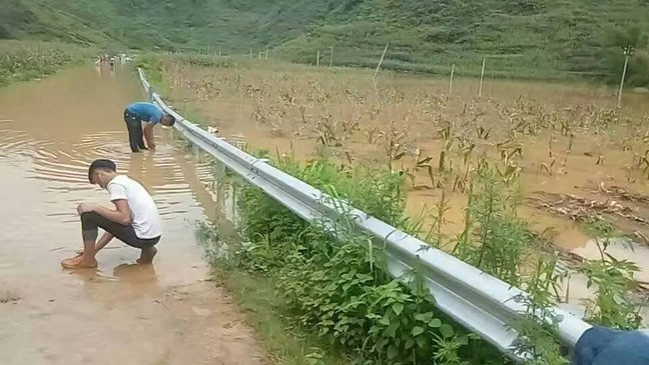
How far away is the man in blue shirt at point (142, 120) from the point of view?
495 inches

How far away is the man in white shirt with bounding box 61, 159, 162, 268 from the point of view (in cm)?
638

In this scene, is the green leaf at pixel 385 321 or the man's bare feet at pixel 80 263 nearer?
the green leaf at pixel 385 321

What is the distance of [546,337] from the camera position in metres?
3.09

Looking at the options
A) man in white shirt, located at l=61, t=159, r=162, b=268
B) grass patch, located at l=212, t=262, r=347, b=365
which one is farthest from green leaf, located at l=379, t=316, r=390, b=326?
man in white shirt, located at l=61, t=159, r=162, b=268

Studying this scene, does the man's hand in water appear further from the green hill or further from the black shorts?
the green hill

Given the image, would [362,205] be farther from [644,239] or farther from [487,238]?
[644,239]

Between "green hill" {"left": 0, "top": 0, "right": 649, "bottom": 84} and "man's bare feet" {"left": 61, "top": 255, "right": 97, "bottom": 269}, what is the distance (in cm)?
4297

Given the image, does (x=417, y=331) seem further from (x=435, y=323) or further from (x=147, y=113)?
(x=147, y=113)

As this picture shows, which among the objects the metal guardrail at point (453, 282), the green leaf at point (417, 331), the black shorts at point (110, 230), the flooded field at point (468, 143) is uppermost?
the metal guardrail at point (453, 282)

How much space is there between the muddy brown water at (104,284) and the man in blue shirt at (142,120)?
489mm

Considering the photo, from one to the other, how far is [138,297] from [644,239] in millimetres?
4811

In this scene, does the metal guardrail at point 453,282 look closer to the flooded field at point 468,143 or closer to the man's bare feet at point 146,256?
the flooded field at point 468,143

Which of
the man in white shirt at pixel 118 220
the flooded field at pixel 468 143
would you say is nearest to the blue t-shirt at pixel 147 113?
the flooded field at pixel 468 143

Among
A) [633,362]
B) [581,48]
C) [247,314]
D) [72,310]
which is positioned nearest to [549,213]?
[247,314]
